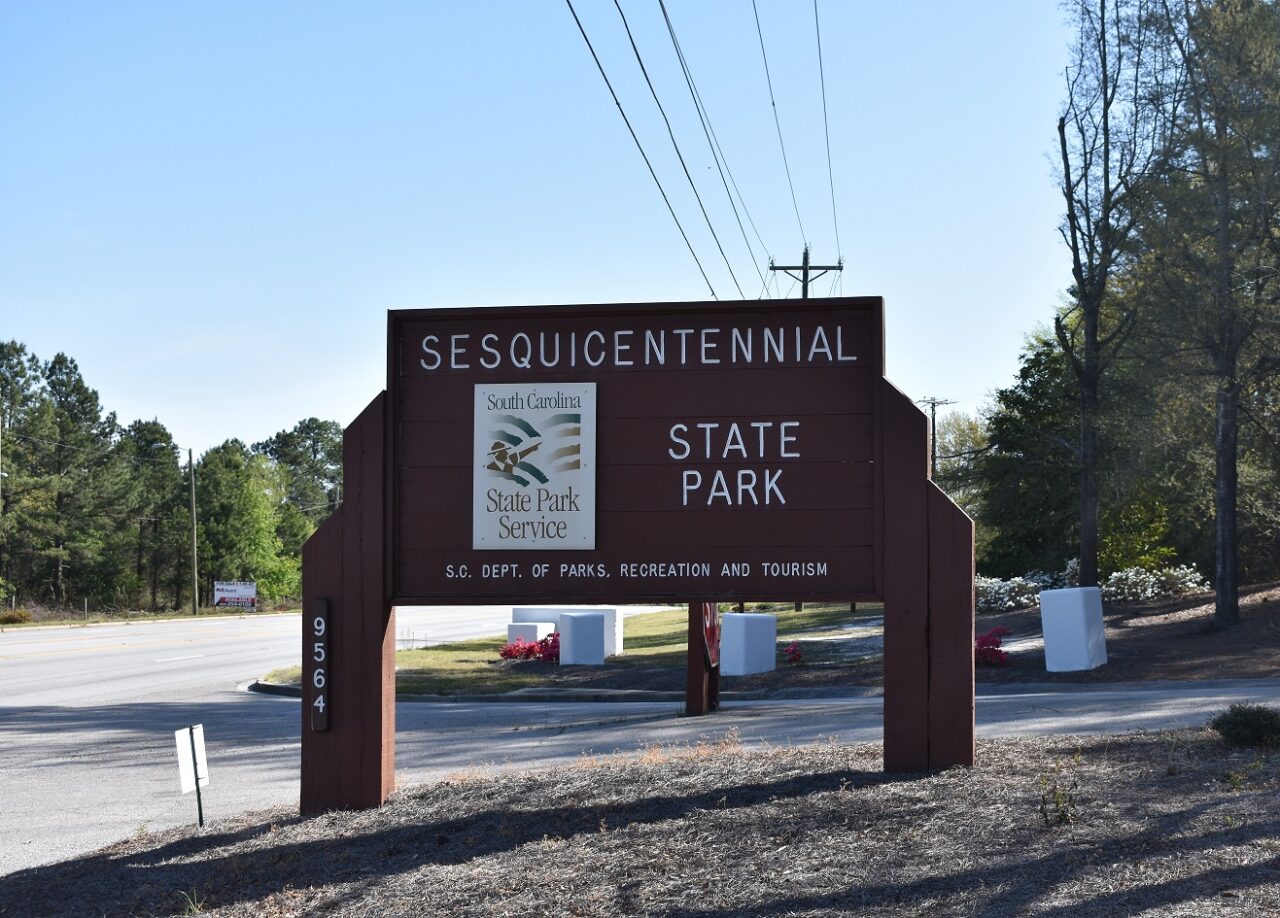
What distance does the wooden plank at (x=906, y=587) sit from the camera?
7.44 m

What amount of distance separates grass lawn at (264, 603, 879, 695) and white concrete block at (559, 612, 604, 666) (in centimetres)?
36

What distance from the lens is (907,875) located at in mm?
5414

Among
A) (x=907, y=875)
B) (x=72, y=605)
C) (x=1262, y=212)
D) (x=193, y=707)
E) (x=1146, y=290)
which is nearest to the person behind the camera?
(x=907, y=875)

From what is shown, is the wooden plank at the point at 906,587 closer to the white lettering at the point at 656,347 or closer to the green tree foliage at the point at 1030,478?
the white lettering at the point at 656,347

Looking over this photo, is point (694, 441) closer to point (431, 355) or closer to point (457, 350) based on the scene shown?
point (457, 350)

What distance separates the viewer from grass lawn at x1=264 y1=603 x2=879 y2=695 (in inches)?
772

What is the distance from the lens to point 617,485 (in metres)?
7.95

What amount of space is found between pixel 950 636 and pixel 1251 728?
6.13 feet

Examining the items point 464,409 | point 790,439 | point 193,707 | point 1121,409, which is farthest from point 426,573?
point 1121,409

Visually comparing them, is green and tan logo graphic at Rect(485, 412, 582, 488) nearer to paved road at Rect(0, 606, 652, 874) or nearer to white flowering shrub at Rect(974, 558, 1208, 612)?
paved road at Rect(0, 606, 652, 874)

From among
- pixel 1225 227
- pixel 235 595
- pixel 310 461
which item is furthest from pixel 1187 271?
pixel 310 461

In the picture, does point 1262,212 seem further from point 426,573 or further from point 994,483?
point 994,483

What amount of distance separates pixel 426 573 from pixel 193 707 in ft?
36.4

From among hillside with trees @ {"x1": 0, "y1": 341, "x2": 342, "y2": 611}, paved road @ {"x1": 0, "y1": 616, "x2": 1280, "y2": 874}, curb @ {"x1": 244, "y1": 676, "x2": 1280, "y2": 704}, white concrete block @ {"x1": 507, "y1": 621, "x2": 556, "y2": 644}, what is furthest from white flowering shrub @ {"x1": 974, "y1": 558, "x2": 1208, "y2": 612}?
hillside with trees @ {"x1": 0, "y1": 341, "x2": 342, "y2": 611}
